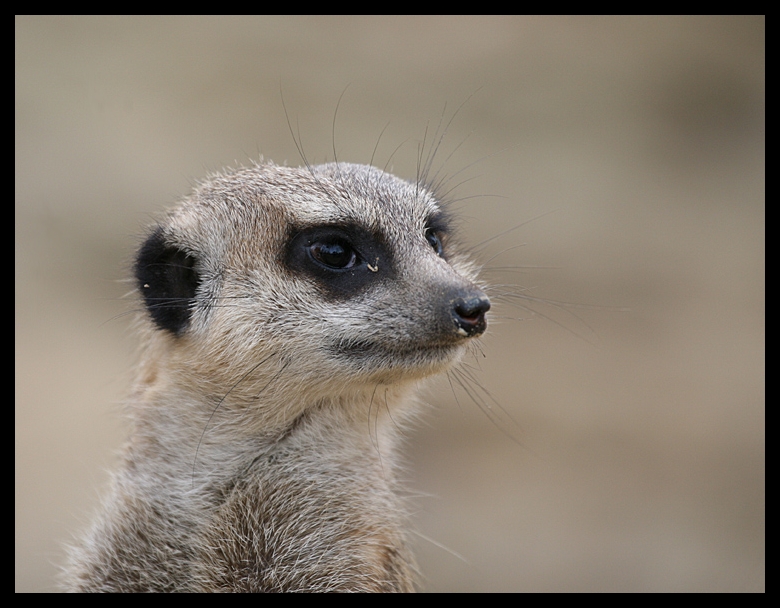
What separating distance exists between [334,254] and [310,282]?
0.12 m

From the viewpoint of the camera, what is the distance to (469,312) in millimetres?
2324

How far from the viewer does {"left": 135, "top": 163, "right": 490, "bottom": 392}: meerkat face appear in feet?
7.88

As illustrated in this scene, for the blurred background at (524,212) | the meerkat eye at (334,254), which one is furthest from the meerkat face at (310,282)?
the blurred background at (524,212)

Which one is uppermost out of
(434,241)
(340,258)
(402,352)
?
(434,241)

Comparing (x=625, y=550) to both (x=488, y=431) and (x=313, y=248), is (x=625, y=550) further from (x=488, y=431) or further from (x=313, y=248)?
(x=313, y=248)

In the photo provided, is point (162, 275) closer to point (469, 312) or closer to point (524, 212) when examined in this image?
point (469, 312)

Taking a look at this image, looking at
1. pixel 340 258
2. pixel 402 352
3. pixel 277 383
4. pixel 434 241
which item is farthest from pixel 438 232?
pixel 277 383

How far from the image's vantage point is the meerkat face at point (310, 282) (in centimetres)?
240

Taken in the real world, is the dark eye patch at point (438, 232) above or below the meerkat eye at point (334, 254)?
above

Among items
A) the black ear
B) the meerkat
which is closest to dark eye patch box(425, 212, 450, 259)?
the meerkat

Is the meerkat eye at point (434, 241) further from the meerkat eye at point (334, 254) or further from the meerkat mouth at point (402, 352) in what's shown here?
the meerkat mouth at point (402, 352)

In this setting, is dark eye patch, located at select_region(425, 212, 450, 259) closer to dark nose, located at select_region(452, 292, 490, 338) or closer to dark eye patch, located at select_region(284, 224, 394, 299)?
dark eye patch, located at select_region(284, 224, 394, 299)

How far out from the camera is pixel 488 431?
24.1ft

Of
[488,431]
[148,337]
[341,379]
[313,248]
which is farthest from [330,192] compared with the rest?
[488,431]
